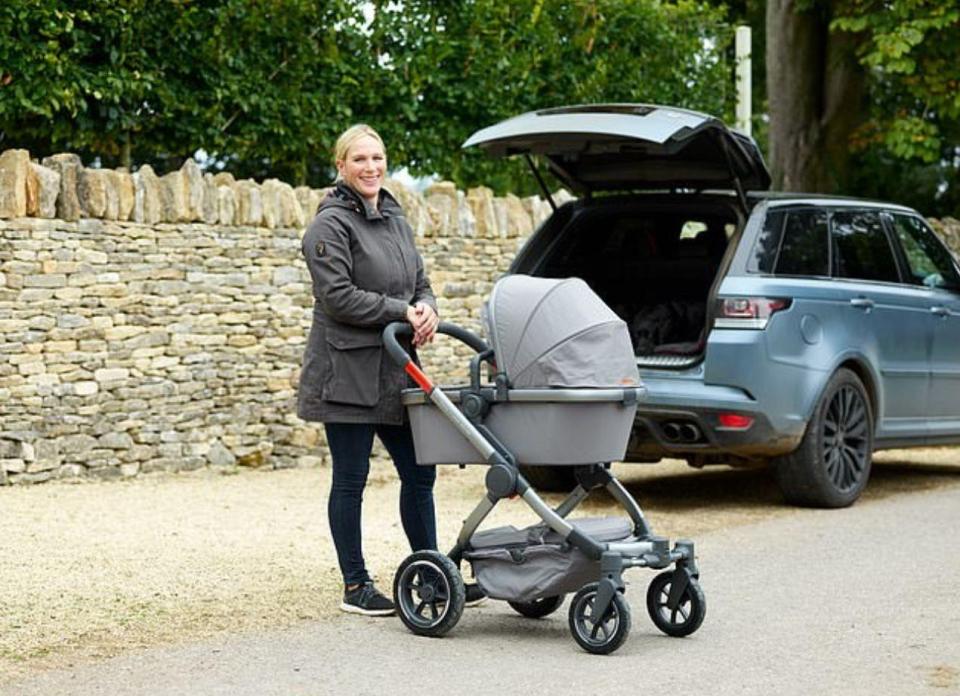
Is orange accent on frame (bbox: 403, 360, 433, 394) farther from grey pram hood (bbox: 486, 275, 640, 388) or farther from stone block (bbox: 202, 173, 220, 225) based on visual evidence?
stone block (bbox: 202, 173, 220, 225)

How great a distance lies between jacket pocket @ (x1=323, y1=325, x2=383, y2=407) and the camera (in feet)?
24.6

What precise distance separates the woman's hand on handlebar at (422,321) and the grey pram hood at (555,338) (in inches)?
11.4

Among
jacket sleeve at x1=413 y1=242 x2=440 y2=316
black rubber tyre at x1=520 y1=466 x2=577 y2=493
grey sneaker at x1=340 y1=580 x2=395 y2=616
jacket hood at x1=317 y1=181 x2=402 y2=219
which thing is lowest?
black rubber tyre at x1=520 y1=466 x2=577 y2=493

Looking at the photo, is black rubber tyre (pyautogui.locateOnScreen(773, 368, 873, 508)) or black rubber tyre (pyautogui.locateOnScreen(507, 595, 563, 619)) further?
black rubber tyre (pyautogui.locateOnScreen(773, 368, 873, 508))

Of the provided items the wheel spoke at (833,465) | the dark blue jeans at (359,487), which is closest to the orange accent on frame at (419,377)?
the dark blue jeans at (359,487)

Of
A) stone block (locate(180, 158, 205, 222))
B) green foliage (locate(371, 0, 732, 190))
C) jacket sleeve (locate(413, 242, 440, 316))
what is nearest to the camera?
jacket sleeve (locate(413, 242, 440, 316))

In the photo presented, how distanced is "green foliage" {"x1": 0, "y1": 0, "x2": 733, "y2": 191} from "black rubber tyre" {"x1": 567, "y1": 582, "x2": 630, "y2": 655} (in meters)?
7.52

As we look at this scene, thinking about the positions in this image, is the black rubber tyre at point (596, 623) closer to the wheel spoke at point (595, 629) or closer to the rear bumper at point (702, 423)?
the wheel spoke at point (595, 629)

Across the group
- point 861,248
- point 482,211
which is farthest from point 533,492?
point 482,211

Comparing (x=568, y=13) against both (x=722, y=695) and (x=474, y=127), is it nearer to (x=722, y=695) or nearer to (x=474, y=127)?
(x=474, y=127)

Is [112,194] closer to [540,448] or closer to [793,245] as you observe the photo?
[793,245]

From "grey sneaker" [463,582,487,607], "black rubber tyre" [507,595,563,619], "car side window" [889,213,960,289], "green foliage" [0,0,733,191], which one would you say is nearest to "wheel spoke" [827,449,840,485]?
"car side window" [889,213,960,289]

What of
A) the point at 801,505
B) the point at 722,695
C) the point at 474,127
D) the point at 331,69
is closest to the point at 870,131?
the point at 474,127

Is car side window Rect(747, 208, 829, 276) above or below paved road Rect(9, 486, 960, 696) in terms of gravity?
above
